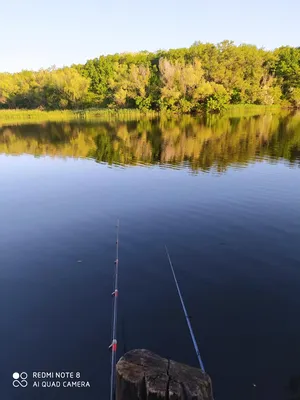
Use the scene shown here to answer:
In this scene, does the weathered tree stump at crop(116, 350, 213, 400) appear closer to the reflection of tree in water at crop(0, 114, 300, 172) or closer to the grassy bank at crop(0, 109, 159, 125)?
the reflection of tree in water at crop(0, 114, 300, 172)

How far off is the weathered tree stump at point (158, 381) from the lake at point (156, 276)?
14.7 ft

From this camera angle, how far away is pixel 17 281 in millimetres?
10547

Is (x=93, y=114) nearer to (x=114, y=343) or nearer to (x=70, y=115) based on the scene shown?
(x=70, y=115)

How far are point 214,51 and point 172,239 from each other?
10841 centimetres

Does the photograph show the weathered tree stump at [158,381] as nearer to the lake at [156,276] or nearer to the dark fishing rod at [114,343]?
the dark fishing rod at [114,343]

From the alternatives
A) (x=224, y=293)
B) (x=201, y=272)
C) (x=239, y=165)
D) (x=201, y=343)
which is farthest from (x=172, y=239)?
(x=239, y=165)

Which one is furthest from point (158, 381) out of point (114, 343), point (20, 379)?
point (20, 379)

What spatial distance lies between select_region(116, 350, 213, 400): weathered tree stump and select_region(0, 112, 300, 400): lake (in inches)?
176

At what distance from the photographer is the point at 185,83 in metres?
93.7

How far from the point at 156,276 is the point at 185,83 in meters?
93.2

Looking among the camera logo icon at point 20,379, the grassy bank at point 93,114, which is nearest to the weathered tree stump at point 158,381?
the camera logo icon at point 20,379

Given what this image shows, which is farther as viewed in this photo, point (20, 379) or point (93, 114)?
point (93, 114)

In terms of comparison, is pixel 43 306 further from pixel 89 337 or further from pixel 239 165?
pixel 239 165

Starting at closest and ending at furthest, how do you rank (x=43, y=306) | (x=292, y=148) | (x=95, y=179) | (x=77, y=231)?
(x=43, y=306) → (x=77, y=231) → (x=95, y=179) → (x=292, y=148)
